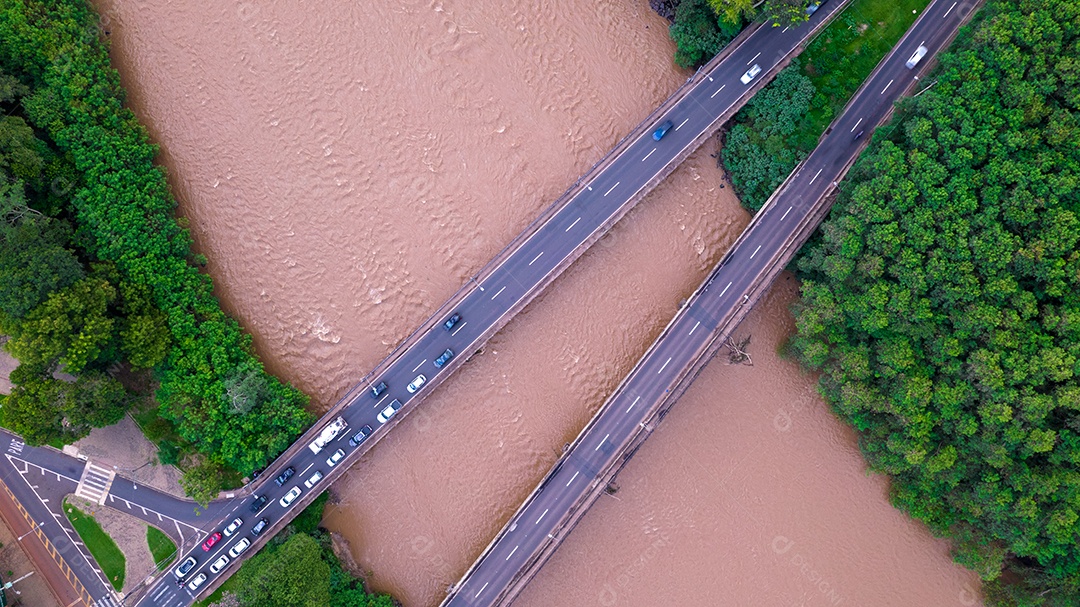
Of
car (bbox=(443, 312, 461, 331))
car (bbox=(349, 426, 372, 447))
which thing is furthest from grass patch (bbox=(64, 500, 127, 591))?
car (bbox=(443, 312, 461, 331))

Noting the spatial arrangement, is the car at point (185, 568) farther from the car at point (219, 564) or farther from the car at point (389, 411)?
the car at point (389, 411)

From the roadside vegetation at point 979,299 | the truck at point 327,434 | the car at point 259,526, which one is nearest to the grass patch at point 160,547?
the car at point 259,526

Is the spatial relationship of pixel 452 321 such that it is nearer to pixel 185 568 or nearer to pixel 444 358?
pixel 444 358

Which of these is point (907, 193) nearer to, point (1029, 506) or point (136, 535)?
point (1029, 506)

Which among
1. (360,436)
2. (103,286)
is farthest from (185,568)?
(103,286)

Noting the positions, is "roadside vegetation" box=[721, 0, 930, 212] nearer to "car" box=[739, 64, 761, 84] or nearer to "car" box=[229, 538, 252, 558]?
"car" box=[739, 64, 761, 84]

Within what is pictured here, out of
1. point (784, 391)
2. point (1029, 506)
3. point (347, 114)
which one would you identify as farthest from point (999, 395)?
point (347, 114)
